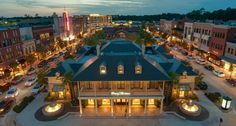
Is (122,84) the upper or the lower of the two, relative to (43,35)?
lower

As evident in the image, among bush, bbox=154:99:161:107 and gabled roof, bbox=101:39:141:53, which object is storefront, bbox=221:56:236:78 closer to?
gabled roof, bbox=101:39:141:53

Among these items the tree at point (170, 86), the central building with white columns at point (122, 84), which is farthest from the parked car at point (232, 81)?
the central building with white columns at point (122, 84)

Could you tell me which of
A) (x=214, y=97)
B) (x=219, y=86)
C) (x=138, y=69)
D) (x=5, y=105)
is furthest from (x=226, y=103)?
(x=5, y=105)

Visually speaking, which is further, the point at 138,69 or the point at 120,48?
the point at 120,48

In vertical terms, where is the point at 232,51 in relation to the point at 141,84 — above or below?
above

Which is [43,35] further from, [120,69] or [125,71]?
[125,71]

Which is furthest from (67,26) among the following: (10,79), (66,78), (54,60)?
(66,78)

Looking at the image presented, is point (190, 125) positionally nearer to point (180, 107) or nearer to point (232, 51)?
point (180, 107)

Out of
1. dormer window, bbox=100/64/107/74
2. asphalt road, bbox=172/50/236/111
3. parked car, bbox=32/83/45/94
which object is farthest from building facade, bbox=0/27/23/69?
asphalt road, bbox=172/50/236/111
